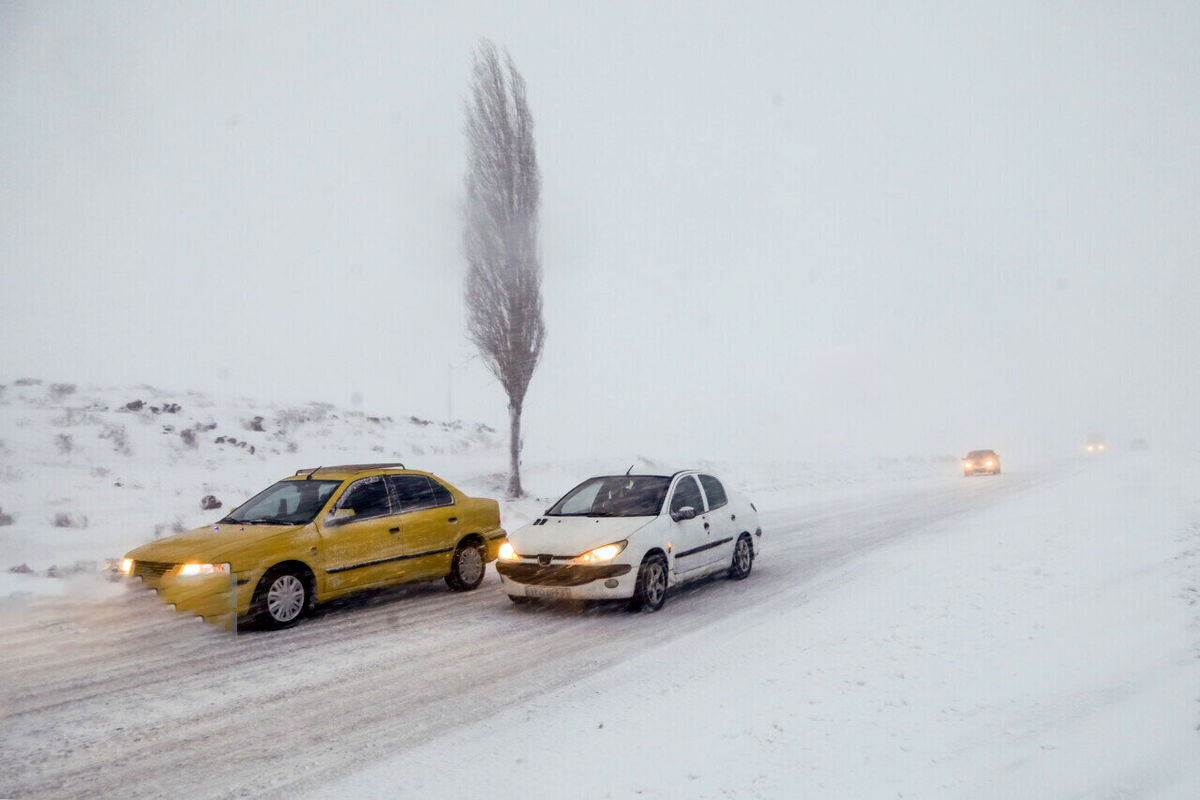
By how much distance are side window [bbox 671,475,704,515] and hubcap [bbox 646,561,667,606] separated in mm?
879

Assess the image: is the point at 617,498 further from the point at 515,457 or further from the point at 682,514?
the point at 515,457

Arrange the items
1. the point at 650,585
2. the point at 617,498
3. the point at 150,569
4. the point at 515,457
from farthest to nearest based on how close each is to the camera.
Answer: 1. the point at 515,457
2. the point at 617,498
3. the point at 650,585
4. the point at 150,569

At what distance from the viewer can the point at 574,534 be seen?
26.5 feet

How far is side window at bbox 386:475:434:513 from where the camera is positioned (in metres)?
8.98

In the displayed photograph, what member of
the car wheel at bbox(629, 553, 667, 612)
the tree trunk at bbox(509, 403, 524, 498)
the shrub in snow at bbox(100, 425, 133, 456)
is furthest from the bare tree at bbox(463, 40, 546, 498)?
the car wheel at bbox(629, 553, 667, 612)

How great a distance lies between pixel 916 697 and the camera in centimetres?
497

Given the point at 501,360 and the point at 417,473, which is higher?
the point at 501,360

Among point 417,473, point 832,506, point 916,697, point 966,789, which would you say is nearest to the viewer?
point 966,789

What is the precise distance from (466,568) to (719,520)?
10.4ft

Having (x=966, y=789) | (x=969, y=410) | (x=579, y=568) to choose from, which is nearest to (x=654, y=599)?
(x=579, y=568)

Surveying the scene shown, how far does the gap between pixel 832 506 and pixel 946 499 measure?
11.0 feet

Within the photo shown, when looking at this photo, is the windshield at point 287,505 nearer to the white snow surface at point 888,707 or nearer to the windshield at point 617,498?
the windshield at point 617,498

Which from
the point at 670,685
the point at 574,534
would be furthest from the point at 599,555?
the point at 670,685

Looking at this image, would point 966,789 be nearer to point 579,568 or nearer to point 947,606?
point 947,606
